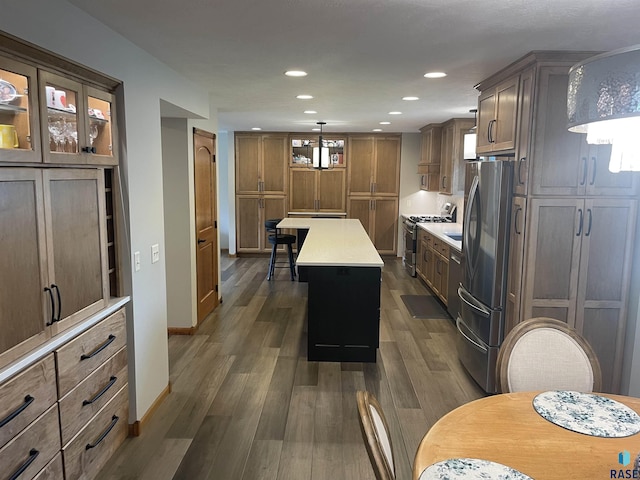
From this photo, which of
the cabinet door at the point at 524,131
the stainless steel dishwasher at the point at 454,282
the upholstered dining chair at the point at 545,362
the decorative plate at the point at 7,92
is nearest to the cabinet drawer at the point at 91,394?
the decorative plate at the point at 7,92

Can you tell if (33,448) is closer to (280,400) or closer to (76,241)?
(76,241)

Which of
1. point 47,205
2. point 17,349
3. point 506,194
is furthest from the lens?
point 506,194

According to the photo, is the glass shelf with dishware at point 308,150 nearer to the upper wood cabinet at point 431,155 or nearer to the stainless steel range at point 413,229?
the upper wood cabinet at point 431,155

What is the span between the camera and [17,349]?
1.85 m

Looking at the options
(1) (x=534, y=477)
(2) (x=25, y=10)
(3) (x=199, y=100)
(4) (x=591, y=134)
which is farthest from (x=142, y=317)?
(4) (x=591, y=134)

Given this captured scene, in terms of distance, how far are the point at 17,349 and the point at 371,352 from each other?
2.88 meters

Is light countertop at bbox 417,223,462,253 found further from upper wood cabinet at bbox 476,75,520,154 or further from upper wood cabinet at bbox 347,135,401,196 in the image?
upper wood cabinet at bbox 347,135,401,196

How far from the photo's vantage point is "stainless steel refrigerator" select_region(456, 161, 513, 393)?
329 cm

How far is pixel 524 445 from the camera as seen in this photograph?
156 cm

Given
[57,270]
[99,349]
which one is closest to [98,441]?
[99,349]

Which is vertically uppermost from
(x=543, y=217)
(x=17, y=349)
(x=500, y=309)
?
(x=543, y=217)

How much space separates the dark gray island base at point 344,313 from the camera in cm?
402

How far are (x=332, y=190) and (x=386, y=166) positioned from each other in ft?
3.75

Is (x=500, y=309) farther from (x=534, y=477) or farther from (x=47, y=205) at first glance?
(x=47, y=205)
